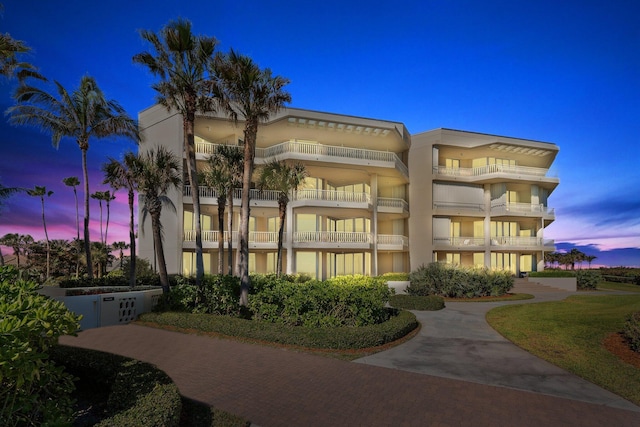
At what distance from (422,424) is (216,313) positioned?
11.0 m

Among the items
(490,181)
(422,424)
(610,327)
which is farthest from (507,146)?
(422,424)

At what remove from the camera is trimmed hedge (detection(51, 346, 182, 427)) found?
4703 mm

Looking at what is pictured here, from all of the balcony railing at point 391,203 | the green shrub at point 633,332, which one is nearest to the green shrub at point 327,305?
the green shrub at point 633,332

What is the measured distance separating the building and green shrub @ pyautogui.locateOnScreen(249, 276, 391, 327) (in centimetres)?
1471

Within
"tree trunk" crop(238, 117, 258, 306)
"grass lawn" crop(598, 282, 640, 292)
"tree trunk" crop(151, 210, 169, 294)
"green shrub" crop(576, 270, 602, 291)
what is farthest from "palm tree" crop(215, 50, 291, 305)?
"grass lawn" crop(598, 282, 640, 292)

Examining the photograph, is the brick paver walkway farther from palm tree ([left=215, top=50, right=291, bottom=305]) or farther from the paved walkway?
palm tree ([left=215, top=50, right=291, bottom=305])

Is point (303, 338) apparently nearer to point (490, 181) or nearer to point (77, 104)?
point (77, 104)

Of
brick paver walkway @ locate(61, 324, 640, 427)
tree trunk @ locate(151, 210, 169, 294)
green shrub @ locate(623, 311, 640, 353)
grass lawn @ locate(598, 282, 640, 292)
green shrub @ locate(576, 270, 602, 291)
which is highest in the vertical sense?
tree trunk @ locate(151, 210, 169, 294)

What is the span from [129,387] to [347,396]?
3.81 m

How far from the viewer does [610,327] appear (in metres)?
12.2

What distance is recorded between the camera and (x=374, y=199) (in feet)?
99.8

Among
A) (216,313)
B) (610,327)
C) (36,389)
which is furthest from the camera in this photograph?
(216,313)

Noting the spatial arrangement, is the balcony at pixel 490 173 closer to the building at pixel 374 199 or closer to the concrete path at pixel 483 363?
the building at pixel 374 199

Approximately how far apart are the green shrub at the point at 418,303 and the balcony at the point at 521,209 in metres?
19.3
